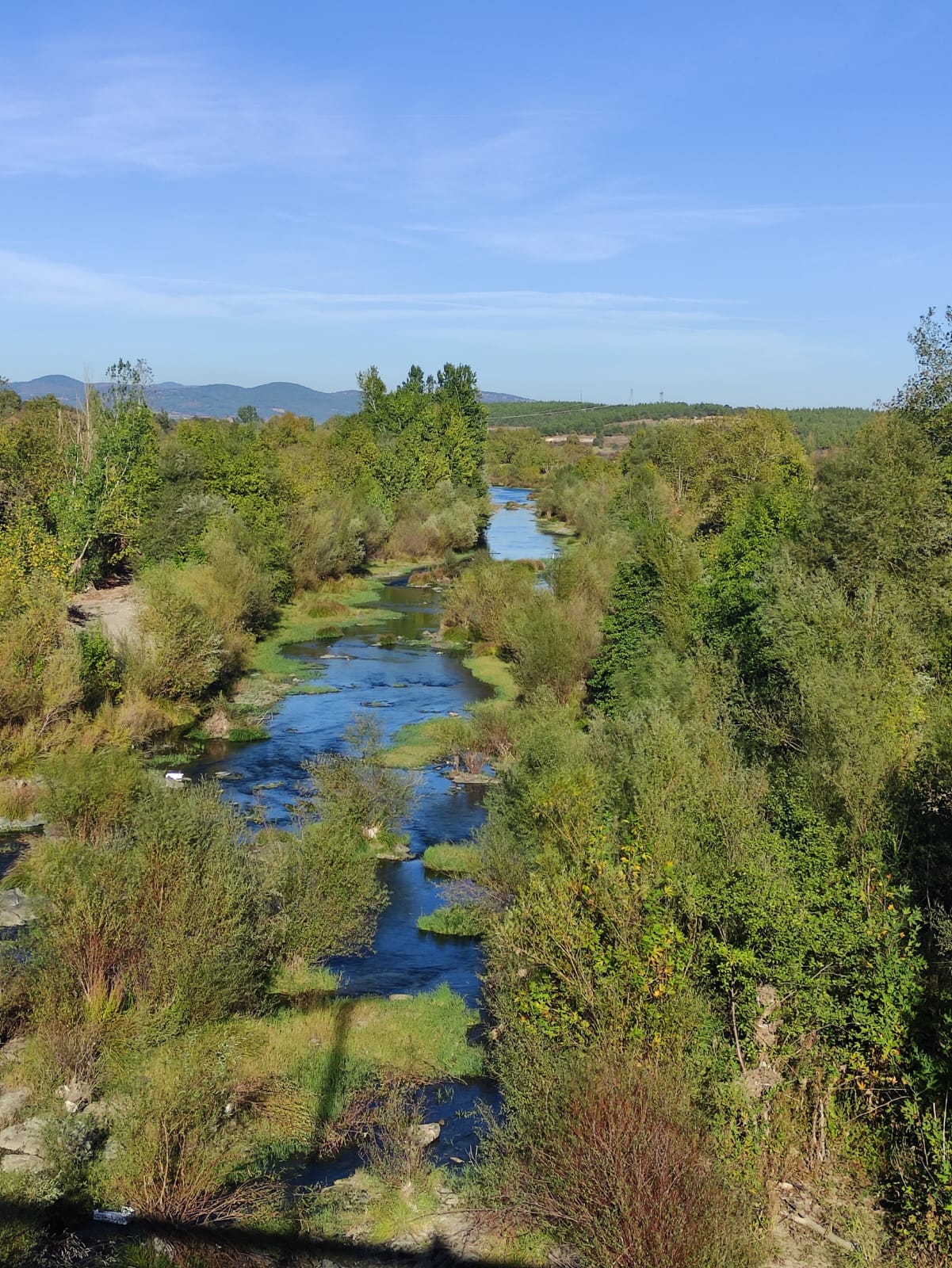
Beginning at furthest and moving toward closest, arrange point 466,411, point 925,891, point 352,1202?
point 466,411, point 925,891, point 352,1202

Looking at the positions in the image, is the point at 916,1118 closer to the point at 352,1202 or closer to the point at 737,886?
the point at 737,886

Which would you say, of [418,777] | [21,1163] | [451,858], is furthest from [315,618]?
[21,1163]

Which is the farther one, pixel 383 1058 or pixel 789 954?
pixel 383 1058

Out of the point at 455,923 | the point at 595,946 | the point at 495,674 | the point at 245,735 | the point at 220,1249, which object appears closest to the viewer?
the point at 220,1249

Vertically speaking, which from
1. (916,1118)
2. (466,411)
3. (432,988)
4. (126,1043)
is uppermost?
(466,411)

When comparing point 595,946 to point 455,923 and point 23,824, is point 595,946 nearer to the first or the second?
point 455,923

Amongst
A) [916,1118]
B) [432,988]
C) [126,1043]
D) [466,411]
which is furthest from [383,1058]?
[466,411]
